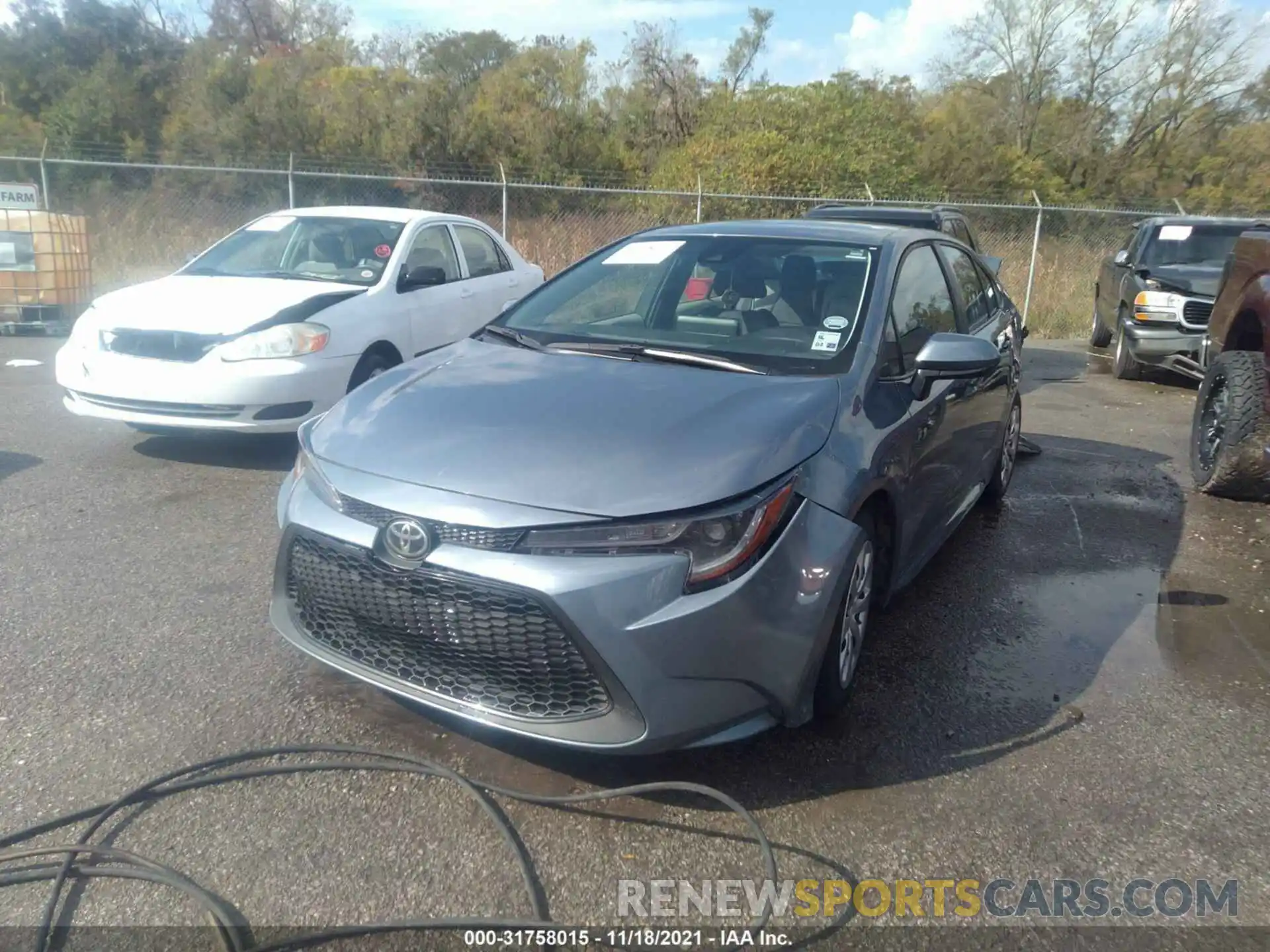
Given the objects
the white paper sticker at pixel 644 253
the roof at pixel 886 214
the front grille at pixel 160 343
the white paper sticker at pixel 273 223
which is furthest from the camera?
the roof at pixel 886 214

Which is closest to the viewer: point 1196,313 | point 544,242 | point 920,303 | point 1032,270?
point 920,303

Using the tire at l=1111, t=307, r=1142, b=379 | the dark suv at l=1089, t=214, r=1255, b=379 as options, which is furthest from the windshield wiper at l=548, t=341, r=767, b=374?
the tire at l=1111, t=307, r=1142, b=379

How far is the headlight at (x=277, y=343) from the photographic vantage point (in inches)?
234

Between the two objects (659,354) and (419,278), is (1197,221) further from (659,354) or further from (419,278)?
(659,354)

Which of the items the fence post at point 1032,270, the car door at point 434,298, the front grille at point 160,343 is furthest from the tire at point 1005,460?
the fence post at point 1032,270

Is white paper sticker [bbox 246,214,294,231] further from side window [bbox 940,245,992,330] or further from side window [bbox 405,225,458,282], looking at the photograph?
side window [bbox 940,245,992,330]

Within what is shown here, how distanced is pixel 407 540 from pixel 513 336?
155 cm

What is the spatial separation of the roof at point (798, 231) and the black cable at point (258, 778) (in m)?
2.41

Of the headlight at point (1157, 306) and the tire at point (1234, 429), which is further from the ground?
the headlight at point (1157, 306)

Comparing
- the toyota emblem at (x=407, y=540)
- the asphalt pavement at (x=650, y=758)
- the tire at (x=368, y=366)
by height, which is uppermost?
the toyota emblem at (x=407, y=540)

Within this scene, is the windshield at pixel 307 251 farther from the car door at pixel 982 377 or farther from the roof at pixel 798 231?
the car door at pixel 982 377

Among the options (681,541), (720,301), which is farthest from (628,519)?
(720,301)

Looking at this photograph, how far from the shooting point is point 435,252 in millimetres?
7668

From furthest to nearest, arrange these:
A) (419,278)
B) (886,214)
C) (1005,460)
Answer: (886,214) < (419,278) < (1005,460)
